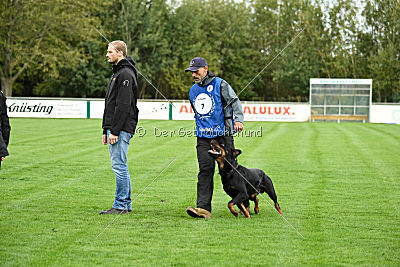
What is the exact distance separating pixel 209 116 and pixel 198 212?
1.20 metres

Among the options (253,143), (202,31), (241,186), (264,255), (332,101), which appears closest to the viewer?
(264,255)

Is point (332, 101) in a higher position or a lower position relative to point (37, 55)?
lower

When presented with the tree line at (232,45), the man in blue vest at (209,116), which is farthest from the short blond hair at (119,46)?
the tree line at (232,45)

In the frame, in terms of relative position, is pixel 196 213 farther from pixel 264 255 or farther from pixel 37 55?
pixel 37 55

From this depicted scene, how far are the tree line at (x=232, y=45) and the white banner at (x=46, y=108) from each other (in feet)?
41.8

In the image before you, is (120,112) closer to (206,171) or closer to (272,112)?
(206,171)

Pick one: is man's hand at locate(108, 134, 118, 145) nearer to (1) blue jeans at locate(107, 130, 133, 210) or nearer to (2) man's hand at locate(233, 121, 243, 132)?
(1) blue jeans at locate(107, 130, 133, 210)

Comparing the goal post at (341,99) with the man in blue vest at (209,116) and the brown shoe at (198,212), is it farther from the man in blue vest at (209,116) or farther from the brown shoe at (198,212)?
the brown shoe at (198,212)

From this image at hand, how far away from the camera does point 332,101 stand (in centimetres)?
4266

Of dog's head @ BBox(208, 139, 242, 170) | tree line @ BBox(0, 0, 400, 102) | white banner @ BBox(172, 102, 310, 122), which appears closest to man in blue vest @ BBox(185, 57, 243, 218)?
dog's head @ BBox(208, 139, 242, 170)

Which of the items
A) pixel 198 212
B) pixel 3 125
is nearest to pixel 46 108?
pixel 3 125

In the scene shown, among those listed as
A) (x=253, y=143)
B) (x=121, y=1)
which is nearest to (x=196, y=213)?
(x=253, y=143)

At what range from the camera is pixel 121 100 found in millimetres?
7309

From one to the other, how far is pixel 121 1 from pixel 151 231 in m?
47.9
